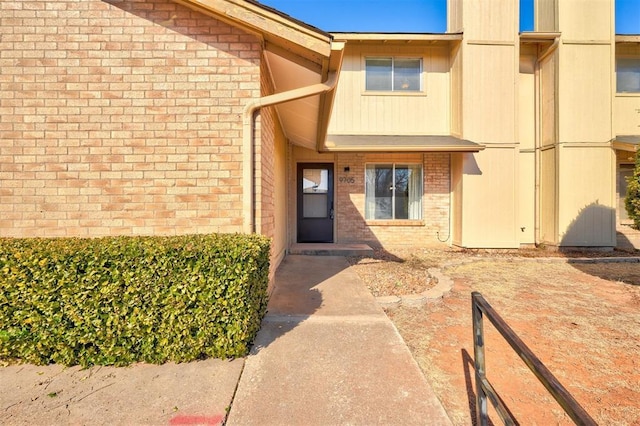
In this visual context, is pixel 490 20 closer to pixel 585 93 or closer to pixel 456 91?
pixel 456 91

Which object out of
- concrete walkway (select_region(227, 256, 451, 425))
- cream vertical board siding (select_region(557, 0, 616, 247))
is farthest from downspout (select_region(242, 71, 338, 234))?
cream vertical board siding (select_region(557, 0, 616, 247))

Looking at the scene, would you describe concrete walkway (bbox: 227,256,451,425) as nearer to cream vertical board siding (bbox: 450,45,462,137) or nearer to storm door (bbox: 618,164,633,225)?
cream vertical board siding (bbox: 450,45,462,137)

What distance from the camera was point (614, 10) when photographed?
867 cm

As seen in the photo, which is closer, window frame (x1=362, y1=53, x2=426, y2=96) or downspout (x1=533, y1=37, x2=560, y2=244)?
window frame (x1=362, y1=53, x2=426, y2=96)

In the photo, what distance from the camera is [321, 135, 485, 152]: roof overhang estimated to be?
7406 mm

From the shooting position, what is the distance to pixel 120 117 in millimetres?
3211

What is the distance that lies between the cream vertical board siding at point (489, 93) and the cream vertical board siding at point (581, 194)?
187 cm

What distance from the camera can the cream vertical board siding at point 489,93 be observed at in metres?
8.46

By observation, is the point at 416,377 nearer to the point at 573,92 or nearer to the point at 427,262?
the point at 427,262

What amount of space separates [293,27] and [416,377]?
11.5 ft

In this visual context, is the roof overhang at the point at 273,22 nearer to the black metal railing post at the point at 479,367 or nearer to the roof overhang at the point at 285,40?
the roof overhang at the point at 285,40

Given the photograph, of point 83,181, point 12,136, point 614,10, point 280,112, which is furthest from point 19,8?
point 614,10

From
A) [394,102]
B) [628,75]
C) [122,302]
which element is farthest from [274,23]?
[628,75]

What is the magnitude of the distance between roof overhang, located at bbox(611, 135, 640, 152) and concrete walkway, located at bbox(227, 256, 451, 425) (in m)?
9.20
